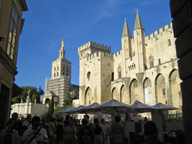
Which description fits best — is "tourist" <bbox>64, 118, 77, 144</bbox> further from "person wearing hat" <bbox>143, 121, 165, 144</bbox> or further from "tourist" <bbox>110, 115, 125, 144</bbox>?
"person wearing hat" <bbox>143, 121, 165, 144</bbox>

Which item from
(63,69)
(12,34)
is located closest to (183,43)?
(12,34)

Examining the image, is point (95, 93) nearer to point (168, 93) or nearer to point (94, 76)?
point (94, 76)

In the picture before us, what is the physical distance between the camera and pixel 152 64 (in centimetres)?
3425

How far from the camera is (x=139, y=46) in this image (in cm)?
3509

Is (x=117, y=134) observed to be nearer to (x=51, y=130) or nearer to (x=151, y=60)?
(x=51, y=130)

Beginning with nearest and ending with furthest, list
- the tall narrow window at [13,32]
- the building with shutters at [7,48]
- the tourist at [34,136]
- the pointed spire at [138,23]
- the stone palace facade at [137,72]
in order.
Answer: the tourist at [34,136] → the building with shutters at [7,48] → the tall narrow window at [13,32] → the stone palace facade at [137,72] → the pointed spire at [138,23]

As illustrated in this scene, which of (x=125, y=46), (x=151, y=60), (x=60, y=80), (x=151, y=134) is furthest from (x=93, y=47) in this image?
(x=151, y=134)

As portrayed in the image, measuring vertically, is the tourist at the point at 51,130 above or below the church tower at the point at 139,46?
Result: below

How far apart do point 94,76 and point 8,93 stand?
3165cm

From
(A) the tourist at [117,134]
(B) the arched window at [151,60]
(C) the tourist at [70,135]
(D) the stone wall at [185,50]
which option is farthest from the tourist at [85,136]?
(B) the arched window at [151,60]

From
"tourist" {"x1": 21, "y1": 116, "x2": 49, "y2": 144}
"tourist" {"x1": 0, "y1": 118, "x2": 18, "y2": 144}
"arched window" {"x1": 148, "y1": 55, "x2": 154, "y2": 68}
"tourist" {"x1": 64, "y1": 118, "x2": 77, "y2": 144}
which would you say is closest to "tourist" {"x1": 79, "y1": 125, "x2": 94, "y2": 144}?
"tourist" {"x1": 64, "y1": 118, "x2": 77, "y2": 144}

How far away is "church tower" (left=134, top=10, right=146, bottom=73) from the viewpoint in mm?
33950

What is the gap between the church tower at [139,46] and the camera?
34.0 m

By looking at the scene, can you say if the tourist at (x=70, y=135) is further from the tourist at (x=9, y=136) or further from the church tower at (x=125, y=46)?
the church tower at (x=125, y=46)
